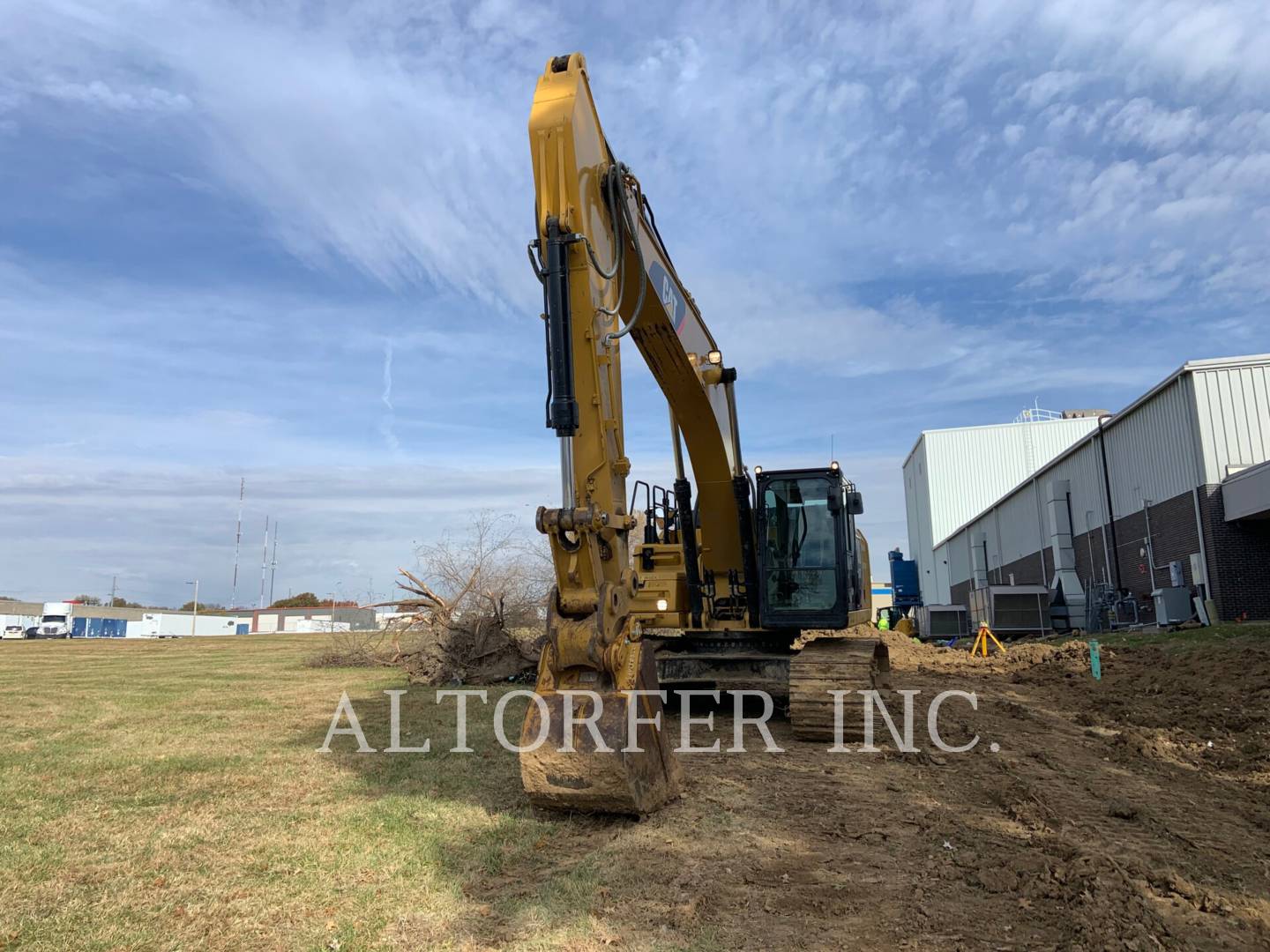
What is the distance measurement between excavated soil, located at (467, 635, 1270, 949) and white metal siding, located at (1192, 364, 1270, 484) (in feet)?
49.3

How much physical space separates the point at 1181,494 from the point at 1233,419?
2291mm

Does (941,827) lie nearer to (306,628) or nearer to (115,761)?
(115,761)

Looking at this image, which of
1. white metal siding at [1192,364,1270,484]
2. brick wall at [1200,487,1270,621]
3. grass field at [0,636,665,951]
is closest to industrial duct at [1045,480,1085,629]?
brick wall at [1200,487,1270,621]

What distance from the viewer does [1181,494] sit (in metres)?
23.2

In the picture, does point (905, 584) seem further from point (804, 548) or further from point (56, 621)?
point (56, 621)

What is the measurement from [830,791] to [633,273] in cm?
438

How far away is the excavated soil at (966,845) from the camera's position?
4066 mm

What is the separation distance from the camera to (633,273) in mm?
7293

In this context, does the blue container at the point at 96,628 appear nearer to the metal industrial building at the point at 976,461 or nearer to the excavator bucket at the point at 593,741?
the metal industrial building at the point at 976,461

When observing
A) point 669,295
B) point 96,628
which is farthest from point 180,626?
point 669,295

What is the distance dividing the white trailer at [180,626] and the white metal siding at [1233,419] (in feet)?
214

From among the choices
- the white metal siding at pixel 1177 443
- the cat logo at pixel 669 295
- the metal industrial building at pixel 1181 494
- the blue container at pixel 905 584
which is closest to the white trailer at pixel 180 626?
the blue container at pixel 905 584

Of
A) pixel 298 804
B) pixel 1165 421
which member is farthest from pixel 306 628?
pixel 298 804

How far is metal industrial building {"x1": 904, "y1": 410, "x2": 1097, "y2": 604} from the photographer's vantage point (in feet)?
150
